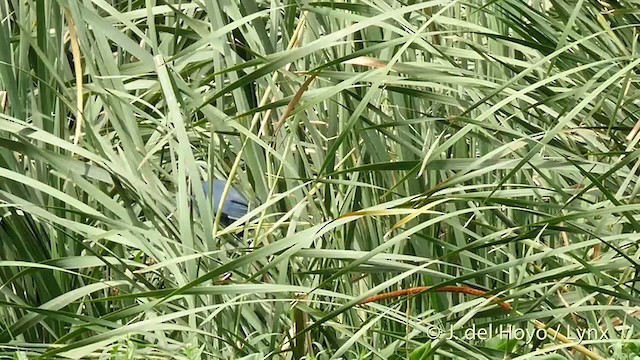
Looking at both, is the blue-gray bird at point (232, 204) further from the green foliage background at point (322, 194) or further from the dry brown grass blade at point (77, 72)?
the dry brown grass blade at point (77, 72)

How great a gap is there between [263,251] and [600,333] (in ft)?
1.74

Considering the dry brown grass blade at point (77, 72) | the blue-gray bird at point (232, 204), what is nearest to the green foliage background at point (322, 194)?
the dry brown grass blade at point (77, 72)

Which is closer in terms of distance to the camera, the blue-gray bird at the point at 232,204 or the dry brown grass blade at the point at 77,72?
the dry brown grass blade at the point at 77,72

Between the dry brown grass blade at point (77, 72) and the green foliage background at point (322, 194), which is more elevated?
the dry brown grass blade at point (77, 72)

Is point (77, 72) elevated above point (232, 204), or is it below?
above

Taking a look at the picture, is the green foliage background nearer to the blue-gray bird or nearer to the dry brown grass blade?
the dry brown grass blade

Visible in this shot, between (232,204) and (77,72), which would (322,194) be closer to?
(232,204)

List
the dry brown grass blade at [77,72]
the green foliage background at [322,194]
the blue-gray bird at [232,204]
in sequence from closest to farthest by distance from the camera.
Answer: the green foliage background at [322,194] < the dry brown grass blade at [77,72] < the blue-gray bird at [232,204]

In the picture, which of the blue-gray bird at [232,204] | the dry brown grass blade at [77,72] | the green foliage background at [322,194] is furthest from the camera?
the blue-gray bird at [232,204]

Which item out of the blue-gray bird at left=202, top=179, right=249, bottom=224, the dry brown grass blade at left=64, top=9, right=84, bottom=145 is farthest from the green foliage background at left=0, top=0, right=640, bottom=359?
the blue-gray bird at left=202, top=179, right=249, bottom=224

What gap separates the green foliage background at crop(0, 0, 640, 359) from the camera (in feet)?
4.91

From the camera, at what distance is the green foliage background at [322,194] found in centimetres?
150

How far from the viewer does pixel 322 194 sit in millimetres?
1971

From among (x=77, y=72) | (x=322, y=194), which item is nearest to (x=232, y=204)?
(x=322, y=194)
